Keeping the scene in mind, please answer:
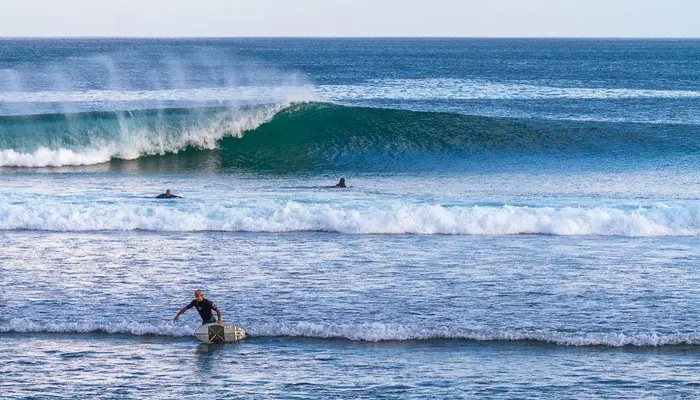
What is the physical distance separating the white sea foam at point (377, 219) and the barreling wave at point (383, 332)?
25.7ft

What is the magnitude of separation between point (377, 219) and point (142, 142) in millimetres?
17906

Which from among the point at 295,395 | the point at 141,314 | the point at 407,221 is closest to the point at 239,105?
the point at 407,221

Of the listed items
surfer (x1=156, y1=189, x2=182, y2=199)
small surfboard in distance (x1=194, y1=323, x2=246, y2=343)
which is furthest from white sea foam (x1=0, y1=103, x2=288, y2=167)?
small surfboard in distance (x1=194, y1=323, x2=246, y2=343)

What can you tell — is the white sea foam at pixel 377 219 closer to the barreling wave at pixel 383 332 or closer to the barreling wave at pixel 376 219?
the barreling wave at pixel 376 219

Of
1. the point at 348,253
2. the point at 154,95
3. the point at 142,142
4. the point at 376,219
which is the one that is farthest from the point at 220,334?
the point at 154,95

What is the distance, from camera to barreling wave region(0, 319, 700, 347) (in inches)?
587

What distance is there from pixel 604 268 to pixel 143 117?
26.4m

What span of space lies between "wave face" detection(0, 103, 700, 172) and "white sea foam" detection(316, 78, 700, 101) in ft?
65.1

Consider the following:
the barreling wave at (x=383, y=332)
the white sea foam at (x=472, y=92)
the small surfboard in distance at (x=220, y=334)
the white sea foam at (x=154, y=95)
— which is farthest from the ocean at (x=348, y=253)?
the white sea foam at (x=472, y=92)

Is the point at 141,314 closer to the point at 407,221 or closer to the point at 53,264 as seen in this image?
the point at 53,264

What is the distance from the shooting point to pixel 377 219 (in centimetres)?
2355

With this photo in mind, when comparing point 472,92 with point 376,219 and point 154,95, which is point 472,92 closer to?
point 154,95

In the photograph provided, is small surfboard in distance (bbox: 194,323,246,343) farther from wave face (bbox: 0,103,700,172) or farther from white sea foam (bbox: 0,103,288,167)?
white sea foam (bbox: 0,103,288,167)

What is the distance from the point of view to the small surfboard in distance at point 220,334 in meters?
15.1
